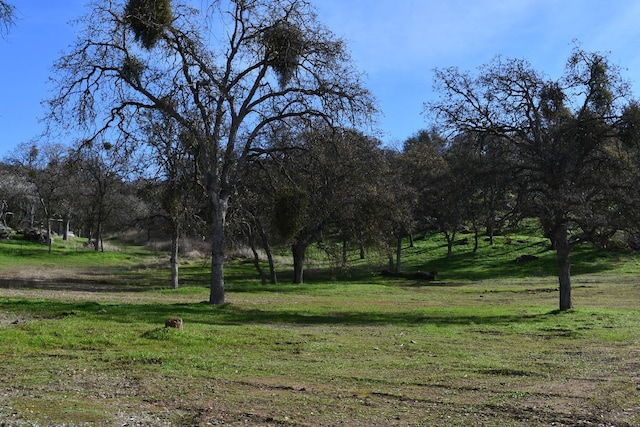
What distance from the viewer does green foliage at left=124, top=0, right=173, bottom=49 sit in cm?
1753

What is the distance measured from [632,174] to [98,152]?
18.3 metres

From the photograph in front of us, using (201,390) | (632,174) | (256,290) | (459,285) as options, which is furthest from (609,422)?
(459,285)

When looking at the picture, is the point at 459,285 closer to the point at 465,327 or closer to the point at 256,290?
the point at 256,290

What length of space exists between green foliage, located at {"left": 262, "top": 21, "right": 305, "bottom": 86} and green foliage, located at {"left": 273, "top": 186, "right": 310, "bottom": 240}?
3.76 metres

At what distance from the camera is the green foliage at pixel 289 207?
1900 centimetres

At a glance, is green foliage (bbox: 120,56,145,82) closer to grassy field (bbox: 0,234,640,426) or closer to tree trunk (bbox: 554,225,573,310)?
grassy field (bbox: 0,234,640,426)

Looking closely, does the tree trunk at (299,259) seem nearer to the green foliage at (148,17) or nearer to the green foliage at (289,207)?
the green foliage at (289,207)

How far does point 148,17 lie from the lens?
58.5ft

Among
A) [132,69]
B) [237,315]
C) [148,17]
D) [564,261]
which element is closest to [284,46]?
[148,17]

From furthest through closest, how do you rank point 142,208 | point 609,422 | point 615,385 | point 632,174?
point 142,208 → point 632,174 → point 615,385 → point 609,422

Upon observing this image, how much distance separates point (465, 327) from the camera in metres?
17.0

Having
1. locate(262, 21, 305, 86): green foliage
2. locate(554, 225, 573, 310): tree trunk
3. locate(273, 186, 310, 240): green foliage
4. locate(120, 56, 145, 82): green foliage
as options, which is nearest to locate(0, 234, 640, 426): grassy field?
locate(554, 225, 573, 310): tree trunk

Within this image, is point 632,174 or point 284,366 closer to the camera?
point 284,366

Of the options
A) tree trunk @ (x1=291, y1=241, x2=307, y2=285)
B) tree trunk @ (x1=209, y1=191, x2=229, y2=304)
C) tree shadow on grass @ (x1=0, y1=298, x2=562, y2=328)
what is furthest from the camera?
tree trunk @ (x1=291, y1=241, x2=307, y2=285)
